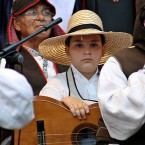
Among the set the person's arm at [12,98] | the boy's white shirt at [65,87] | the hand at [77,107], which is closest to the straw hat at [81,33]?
the boy's white shirt at [65,87]

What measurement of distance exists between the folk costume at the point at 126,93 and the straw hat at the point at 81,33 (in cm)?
61

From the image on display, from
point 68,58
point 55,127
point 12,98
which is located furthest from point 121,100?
point 68,58

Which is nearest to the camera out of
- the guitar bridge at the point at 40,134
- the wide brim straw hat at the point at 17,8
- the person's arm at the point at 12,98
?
the person's arm at the point at 12,98

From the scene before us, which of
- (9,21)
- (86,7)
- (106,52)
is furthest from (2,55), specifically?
(86,7)

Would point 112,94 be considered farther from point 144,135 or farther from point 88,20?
point 88,20

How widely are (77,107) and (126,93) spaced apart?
687 millimetres

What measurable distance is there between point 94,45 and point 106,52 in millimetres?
310

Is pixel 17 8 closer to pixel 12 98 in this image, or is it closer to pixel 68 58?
pixel 68 58

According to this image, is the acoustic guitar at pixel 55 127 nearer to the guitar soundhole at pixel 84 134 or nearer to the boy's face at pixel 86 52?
the guitar soundhole at pixel 84 134

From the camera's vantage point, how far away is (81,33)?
3215 mm

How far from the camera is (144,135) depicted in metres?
2.50

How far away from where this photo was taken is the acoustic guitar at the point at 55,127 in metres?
2.99

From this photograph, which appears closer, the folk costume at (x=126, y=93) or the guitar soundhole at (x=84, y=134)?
the folk costume at (x=126, y=93)

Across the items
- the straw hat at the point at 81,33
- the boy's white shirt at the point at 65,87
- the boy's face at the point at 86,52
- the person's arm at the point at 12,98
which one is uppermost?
the straw hat at the point at 81,33
